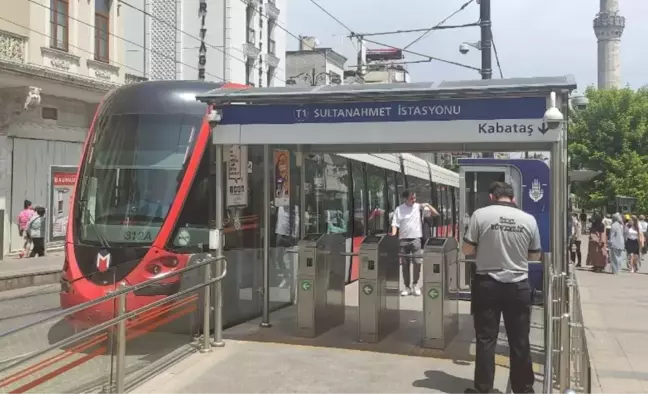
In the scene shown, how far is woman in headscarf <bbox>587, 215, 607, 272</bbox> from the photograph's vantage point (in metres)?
18.1

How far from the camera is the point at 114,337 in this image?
17.5 ft

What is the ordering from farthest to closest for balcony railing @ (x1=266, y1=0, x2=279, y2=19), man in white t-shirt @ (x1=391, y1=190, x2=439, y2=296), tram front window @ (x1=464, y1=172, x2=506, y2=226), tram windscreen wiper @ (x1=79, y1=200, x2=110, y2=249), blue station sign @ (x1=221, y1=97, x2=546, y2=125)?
1. balcony railing @ (x1=266, y1=0, x2=279, y2=19)
2. tram front window @ (x1=464, y1=172, x2=506, y2=226)
3. man in white t-shirt @ (x1=391, y1=190, x2=439, y2=296)
4. tram windscreen wiper @ (x1=79, y1=200, x2=110, y2=249)
5. blue station sign @ (x1=221, y1=97, x2=546, y2=125)

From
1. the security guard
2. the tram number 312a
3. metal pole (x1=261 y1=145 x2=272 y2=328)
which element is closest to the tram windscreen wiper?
the tram number 312a

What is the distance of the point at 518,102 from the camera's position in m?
6.28

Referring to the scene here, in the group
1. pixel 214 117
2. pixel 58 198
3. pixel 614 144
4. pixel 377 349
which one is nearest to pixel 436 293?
pixel 377 349

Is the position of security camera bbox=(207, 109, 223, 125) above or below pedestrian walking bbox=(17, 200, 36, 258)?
above

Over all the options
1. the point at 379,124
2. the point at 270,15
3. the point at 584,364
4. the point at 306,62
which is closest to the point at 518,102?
the point at 379,124

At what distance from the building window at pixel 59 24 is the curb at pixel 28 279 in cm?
795

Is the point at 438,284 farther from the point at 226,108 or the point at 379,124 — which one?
the point at 226,108

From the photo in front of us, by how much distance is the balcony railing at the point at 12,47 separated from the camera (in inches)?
670

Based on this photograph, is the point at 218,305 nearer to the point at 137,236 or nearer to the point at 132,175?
the point at 137,236

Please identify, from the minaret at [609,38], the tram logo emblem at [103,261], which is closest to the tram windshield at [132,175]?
the tram logo emblem at [103,261]

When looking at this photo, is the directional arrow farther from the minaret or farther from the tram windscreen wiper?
the minaret

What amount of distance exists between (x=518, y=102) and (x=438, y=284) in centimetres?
203
